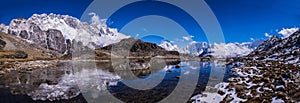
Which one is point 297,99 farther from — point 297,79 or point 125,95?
point 125,95

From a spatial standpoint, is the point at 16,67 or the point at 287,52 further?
the point at 287,52

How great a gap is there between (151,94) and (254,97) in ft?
37.4

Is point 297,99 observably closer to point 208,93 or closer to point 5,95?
point 208,93

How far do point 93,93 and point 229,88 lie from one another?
16563mm

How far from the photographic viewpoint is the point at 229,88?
83.1ft

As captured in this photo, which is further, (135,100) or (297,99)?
(135,100)

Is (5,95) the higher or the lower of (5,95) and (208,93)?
the higher

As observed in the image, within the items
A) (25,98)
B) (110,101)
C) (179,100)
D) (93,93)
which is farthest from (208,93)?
(25,98)

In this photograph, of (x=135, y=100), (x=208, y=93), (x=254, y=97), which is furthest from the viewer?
(x=208, y=93)

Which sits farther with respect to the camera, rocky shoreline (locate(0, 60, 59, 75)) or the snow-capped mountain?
rocky shoreline (locate(0, 60, 59, 75))

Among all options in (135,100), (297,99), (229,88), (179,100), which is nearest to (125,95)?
(135,100)

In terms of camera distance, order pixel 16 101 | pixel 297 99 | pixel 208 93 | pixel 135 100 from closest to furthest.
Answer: pixel 297 99 < pixel 16 101 < pixel 135 100 < pixel 208 93

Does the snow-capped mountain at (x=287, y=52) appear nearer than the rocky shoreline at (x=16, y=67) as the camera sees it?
Yes

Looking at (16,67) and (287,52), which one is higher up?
(16,67)
